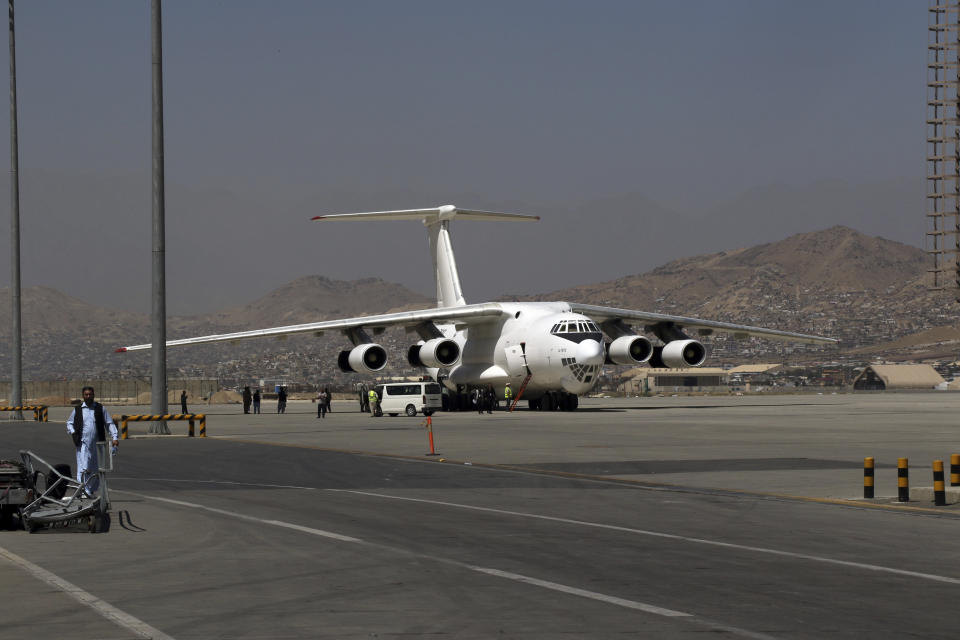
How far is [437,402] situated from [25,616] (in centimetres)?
4390

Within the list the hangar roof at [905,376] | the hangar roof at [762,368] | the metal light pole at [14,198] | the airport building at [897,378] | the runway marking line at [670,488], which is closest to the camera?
the runway marking line at [670,488]

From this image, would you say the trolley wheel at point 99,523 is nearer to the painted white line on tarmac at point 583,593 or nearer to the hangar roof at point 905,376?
the painted white line on tarmac at point 583,593

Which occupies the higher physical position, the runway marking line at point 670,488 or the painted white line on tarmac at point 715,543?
the painted white line on tarmac at point 715,543

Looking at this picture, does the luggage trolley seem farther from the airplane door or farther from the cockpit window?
the airplane door

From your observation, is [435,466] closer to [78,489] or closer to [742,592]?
[78,489]

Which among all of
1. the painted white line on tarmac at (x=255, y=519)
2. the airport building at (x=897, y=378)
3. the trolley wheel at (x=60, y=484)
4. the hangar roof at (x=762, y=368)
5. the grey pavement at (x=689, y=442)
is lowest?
the hangar roof at (x=762, y=368)

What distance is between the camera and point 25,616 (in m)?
8.58

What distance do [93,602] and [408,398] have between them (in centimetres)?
4285

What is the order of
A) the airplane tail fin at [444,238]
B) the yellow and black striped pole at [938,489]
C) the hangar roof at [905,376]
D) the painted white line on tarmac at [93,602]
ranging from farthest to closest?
1. the hangar roof at [905,376]
2. the airplane tail fin at [444,238]
3. the yellow and black striped pole at [938,489]
4. the painted white line on tarmac at [93,602]

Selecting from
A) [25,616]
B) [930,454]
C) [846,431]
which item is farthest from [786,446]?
[25,616]

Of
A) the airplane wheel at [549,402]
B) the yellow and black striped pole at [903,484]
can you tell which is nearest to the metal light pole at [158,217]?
the yellow and black striped pole at [903,484]

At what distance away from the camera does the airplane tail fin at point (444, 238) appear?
189 ft

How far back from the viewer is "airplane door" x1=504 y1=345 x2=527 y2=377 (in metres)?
50.9

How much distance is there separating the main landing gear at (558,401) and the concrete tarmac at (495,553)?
92.0 ft
